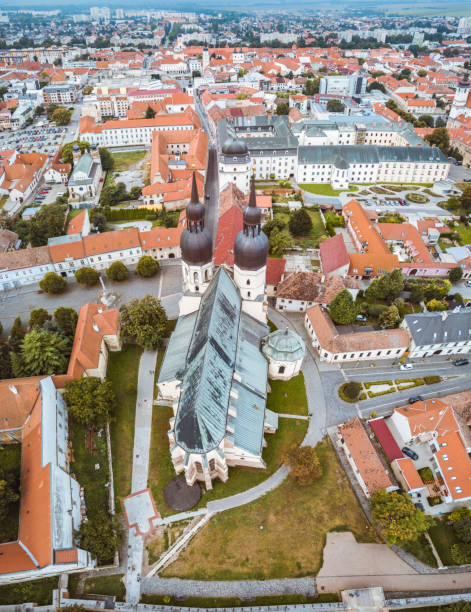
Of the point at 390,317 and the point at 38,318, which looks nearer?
the point at 38,318

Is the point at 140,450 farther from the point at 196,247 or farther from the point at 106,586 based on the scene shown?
the point at 196,247

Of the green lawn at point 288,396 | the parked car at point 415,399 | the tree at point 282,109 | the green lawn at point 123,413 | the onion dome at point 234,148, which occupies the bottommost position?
the green lawn at point 123,413

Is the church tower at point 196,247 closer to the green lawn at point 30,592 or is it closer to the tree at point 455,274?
the green lawn at point 30,592

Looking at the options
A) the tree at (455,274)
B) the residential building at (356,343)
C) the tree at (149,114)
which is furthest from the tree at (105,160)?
the tree at (455,274)

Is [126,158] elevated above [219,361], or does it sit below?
below

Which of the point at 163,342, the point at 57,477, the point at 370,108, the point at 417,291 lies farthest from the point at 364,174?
the point at 57,477

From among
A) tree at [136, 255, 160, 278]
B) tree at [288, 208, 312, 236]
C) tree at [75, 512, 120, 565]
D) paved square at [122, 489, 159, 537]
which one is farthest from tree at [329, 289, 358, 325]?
tree at [75, 512, 120, 565]

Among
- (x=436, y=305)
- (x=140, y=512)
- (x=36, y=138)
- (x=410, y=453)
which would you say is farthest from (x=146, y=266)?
(x=36, y=138)
